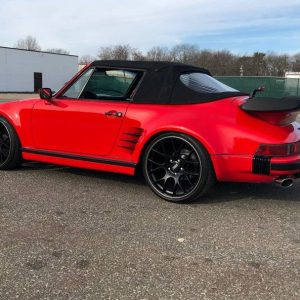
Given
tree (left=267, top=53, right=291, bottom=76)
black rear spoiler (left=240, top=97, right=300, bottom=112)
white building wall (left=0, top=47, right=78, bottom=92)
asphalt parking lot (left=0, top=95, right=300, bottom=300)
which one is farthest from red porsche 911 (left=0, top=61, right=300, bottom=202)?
tree (left=267, top=53, right=291, bottom=76)

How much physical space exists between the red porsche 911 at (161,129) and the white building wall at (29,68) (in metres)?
44.1

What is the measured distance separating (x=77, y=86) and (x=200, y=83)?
145cm

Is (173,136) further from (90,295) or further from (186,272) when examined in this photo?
(90,295)

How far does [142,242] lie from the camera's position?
354 cm

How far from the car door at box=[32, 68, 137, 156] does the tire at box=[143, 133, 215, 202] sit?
0.52 m

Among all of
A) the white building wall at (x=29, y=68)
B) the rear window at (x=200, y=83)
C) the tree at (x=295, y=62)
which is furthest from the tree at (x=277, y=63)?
the rear window at (x=200, y=83)

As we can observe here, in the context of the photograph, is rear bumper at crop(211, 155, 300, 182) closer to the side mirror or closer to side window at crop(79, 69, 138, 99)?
side window at crop(79, 69, 138, 99)

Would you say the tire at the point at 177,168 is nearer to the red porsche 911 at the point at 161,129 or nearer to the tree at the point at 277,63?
the red porsche 911 at the point at 161,129

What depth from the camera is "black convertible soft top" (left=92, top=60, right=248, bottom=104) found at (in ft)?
15.2

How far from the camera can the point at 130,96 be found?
4.93 m

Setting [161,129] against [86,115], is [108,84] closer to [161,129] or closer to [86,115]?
[86,115]

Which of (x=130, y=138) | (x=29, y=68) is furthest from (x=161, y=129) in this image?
(x=29, y=68)

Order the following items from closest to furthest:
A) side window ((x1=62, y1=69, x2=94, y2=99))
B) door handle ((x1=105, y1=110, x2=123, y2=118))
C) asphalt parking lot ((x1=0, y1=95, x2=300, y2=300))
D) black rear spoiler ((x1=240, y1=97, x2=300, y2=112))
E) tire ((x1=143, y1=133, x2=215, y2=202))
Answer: asphalt parking lot ((x1=0, y1=95, x2=300, y2=300)) < black rear spoiler ((x1=240, y1=97, x2=300, y2=112)) < tire ((x1=143, y1=133, x2=215, y2=202)) < door handle ((x1=105, y1=110, x2=123, y2=118)) < side window ((x1=62, y1=69, x2=94, y2=99))

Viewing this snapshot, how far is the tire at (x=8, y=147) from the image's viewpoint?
5.57 metres
